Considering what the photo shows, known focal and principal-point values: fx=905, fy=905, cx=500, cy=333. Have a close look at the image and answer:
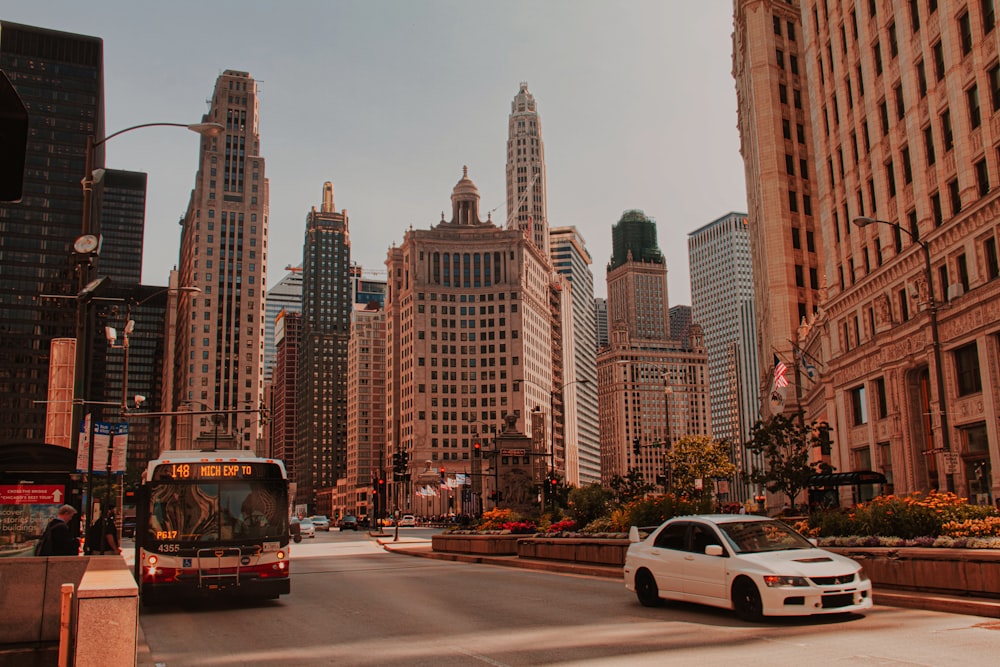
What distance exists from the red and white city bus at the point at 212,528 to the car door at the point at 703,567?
7934 mm

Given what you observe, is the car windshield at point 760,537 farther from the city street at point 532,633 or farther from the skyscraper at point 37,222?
the skyscraper at point 37,222

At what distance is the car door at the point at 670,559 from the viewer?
1480cm

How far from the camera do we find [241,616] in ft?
53.9

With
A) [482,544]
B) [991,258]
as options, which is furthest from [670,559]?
[991,258]

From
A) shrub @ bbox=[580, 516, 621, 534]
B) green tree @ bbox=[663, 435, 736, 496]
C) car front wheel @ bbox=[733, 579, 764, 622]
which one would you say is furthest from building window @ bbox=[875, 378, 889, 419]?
green tree @ bbox=[663, 435, 736, 496]

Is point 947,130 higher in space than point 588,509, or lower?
higher

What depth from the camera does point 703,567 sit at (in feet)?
46.9

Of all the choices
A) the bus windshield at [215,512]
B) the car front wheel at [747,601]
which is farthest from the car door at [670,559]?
the bus windshield at [215,512]

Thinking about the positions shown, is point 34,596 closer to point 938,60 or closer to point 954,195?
point 954,195

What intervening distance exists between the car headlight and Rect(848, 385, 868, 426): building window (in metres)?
38.5

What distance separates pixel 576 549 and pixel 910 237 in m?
24.0

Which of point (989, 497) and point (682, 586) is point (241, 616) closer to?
point (682, 586)

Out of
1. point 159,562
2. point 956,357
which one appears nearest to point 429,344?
point 956,357

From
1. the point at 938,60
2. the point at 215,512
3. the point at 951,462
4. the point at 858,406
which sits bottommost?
the point at 215,512
